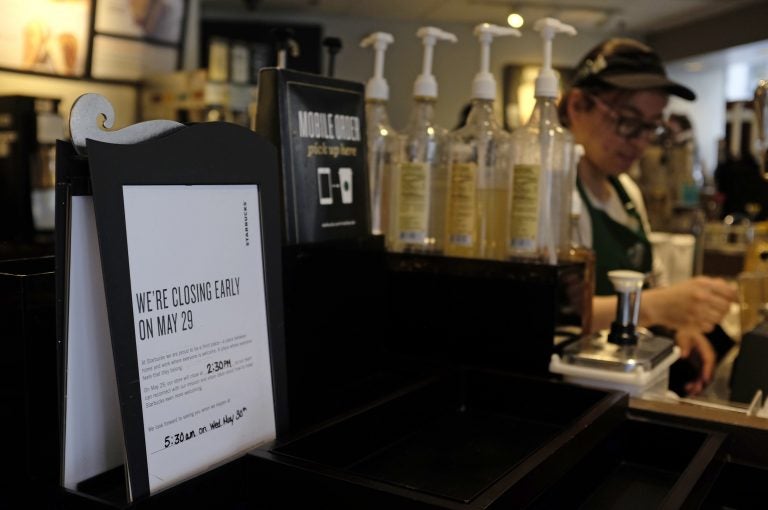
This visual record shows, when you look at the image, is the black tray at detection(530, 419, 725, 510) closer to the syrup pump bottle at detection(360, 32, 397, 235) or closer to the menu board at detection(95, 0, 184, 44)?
the syrup pump bottle at detection(360, 32, 397, 235)

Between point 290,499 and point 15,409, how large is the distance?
27 centimetres

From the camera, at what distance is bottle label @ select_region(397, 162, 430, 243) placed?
117 centimetres

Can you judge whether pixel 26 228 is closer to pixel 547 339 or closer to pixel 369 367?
pixel 369 367

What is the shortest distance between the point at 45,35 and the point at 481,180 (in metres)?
2.29

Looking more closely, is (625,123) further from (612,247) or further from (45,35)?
(45,35)

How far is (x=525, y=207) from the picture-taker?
1119 mm

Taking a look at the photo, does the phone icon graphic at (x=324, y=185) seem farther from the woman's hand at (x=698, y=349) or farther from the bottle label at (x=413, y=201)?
the woman's hand at (x=698, y=349)

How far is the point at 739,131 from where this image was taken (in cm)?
501

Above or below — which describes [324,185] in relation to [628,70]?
below

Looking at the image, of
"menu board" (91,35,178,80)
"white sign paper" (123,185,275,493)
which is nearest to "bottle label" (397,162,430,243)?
"white sign paper" (123,185,275,493)

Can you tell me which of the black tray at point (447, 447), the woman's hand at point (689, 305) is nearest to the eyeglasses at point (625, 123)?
the woman's hand at point (689, 305)

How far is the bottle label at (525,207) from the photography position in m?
1.11

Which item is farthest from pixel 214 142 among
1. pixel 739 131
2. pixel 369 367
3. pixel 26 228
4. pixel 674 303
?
pixel 739 131

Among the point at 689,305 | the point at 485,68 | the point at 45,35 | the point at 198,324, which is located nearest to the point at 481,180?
the point at 485,68
